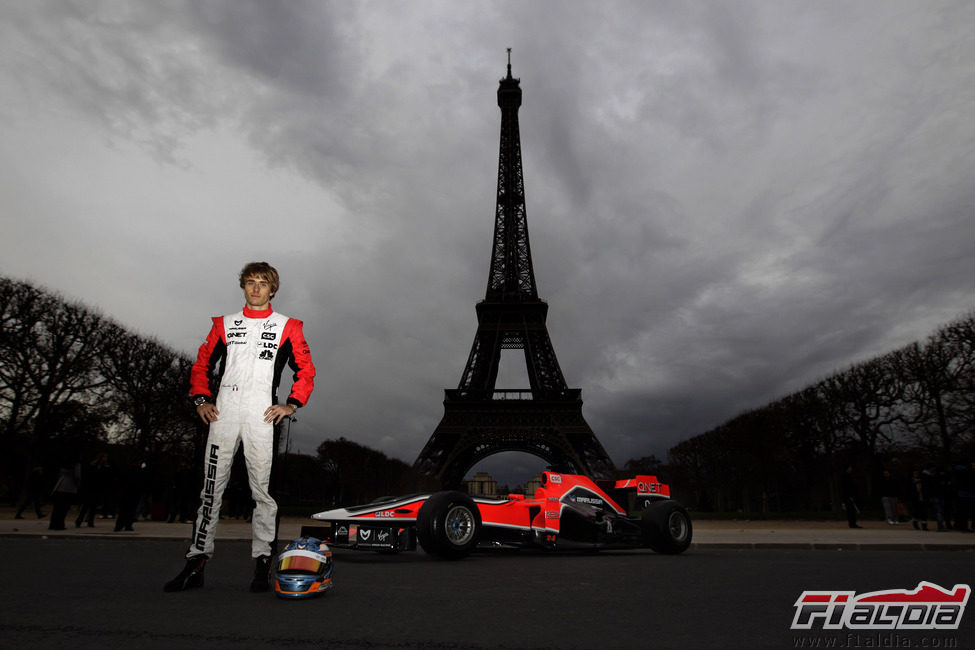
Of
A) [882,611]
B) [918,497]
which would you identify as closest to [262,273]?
[882,611]

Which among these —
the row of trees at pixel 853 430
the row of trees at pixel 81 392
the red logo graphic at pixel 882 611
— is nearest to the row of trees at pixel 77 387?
the row of trees at pixel 81 392

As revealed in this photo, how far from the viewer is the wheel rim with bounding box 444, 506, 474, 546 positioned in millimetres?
6525

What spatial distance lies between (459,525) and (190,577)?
327cm

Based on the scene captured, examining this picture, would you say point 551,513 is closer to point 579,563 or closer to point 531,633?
point 579,563

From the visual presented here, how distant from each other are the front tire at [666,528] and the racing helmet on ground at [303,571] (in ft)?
17.1

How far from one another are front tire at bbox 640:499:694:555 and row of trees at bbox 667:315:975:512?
79.3 ft

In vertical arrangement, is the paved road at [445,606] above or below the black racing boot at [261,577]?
below

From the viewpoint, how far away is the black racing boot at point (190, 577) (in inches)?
153

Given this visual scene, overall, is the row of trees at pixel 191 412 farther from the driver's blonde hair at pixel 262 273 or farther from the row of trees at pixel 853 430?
the driver's blonde hair at pixel 262 273

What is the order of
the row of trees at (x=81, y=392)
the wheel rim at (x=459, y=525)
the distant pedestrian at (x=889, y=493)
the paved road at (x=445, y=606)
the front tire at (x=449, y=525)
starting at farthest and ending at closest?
the row of trees at (x=81, y=392) → the distant pedestrian at (x=889, y=493) → the wheel rim at (x=459, y=525) → the front tire at (x=449, y=525) → the paved road at (x=445, y=606)

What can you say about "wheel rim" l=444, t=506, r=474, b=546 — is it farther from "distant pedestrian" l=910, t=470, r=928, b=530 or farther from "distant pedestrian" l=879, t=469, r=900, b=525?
"distant pedestrian" l=879, t=469, r=900, b=525

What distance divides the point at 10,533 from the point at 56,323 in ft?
71.5

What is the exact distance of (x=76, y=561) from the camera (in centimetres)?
569

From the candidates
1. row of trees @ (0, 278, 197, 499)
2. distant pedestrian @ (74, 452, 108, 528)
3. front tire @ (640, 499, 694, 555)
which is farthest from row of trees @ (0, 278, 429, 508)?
front tire @ (640, 499, 694, 555)
